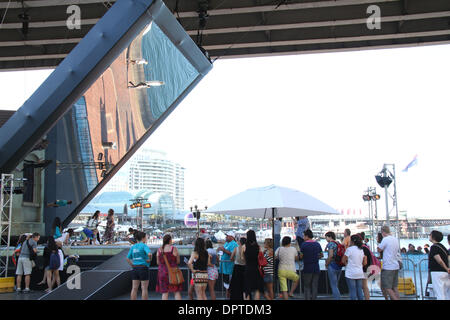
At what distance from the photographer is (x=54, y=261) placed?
36.1ft

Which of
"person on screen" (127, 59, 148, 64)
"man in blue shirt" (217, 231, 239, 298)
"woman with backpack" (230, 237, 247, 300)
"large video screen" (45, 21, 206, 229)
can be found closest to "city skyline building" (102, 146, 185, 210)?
"large video screen" (45, 21, 206, 229)

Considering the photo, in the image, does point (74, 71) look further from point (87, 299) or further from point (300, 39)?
point (300, 39)

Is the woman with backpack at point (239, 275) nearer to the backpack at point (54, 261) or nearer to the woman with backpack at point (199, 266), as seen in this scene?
the woman with backpack at point (199, 266)

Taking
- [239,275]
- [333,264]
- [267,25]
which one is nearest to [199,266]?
[239,275]

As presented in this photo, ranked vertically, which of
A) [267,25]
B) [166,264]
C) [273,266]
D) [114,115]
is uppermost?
[267,25]

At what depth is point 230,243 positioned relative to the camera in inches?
371

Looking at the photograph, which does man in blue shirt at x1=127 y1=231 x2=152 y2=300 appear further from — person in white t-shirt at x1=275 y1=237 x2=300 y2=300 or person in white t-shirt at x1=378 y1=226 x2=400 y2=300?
person in white t-shirt at x1=378 y1=226 x2=400 y2=300

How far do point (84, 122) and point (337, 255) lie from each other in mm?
10838

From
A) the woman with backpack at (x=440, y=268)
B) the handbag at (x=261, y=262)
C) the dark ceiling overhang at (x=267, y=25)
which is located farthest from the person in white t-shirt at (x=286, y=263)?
the dark ceiling overhang at (x=267, y=25)

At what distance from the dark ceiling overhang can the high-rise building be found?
252 feet

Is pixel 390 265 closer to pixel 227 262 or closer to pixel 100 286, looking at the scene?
pixel 227 262

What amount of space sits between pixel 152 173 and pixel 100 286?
305 ft

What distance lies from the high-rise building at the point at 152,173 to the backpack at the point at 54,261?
84682 millimetres

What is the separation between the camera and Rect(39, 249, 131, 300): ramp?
9.57 m
